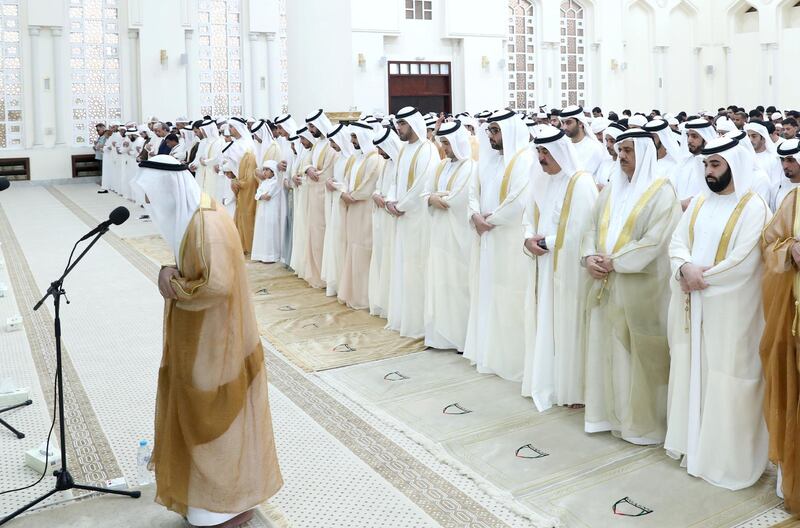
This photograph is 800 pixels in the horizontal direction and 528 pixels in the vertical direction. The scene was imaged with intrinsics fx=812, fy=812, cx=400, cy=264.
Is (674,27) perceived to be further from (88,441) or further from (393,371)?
(88,441)

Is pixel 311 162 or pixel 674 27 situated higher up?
pixel 674 27

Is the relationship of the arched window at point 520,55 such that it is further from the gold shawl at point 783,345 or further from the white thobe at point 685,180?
the gold shawl at point 783,345

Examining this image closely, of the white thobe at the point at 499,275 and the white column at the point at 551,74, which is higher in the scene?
the white column at the point at 551,74

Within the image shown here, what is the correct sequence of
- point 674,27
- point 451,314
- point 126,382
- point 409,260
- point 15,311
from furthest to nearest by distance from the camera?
point 674,27
point 15,311
point 409,260
point 451,314
point 126,382

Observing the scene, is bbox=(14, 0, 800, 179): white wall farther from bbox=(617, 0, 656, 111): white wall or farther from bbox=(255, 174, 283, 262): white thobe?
bbox=(255, 174, 283, 262): white thobe

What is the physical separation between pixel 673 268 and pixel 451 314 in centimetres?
210

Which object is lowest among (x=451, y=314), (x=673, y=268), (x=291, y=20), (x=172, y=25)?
(x=451, y=314)

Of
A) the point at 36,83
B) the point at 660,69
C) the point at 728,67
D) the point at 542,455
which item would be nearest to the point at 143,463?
the point at 542,455

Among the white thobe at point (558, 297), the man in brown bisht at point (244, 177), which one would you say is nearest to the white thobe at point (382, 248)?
the white thobe at point (558, 297)

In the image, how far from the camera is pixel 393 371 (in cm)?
504

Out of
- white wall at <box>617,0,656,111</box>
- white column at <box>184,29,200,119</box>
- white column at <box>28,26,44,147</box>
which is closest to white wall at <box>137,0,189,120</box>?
white column at <box>184,29,200,119</box>

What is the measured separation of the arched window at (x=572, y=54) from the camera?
2011 centimetres

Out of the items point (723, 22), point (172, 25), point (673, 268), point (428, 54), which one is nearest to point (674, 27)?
point (723, 22)

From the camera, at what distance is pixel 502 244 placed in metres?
4.91
